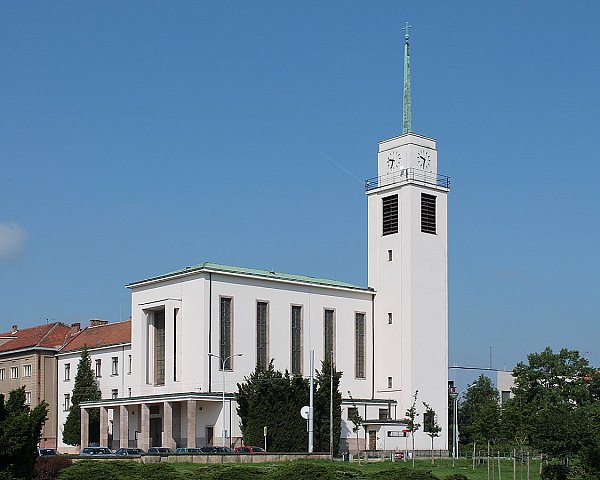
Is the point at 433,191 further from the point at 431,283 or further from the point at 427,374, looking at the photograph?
the point at 427,374

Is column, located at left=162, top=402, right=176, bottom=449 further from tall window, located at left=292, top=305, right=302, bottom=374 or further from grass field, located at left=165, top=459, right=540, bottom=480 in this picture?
grass field, located at left=165, top=459, right=540, bottom=480

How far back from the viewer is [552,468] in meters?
→ 38.7

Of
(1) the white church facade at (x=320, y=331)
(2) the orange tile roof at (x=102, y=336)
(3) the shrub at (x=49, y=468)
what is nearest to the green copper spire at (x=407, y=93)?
(1) the white church facade at (x=320, y=331)

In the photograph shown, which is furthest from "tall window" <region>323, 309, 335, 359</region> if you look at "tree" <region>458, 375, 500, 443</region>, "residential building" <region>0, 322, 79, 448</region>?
"residential building" <region>0, 322, 79, 448</region>

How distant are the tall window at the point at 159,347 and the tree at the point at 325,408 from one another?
475 inches

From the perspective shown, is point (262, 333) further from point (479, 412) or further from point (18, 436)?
point (18, 436)

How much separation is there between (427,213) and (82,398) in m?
32.0

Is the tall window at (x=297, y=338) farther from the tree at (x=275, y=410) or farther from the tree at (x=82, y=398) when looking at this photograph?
the tree at (x=82, y=398)

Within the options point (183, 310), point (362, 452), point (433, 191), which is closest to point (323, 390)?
point (362, 452)

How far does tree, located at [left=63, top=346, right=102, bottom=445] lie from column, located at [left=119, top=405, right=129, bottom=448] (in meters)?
5.38

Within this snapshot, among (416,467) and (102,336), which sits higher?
(102,336)

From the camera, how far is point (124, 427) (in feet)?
245

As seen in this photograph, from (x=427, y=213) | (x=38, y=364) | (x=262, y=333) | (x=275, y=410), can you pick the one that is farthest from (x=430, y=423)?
(x=38, y=364)

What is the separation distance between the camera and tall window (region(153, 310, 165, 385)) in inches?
2933
